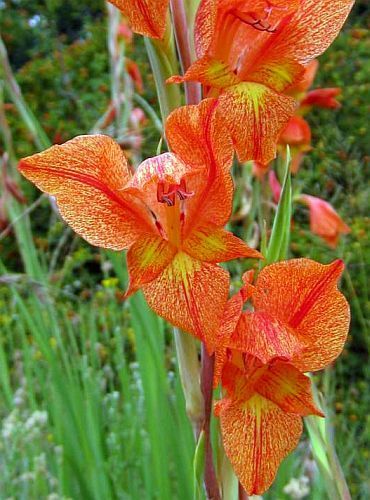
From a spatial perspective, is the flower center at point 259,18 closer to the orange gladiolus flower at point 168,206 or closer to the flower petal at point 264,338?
the orange gladiolus flower at point 168,206

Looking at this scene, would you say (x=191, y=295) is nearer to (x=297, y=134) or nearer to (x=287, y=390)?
(x=287, y=390)

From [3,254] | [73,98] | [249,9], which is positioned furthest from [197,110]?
[73,98]

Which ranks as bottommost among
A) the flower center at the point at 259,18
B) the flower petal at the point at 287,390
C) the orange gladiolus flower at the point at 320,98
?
the orange gladiolus flower at the point at 320,98

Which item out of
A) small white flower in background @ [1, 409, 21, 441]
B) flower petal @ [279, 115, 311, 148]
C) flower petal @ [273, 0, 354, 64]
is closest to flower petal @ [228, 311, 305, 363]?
flower petal @ [273, 0, 354, 64]

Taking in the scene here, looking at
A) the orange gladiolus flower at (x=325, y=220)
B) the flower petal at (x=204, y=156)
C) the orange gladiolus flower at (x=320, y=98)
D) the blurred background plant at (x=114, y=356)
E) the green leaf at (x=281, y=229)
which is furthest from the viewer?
the orange gladiolus flower at (x=325, y=220)

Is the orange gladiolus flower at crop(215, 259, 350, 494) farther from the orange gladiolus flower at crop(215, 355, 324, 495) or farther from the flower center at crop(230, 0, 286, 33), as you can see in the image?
the flower center at crop(230, 0, 286, 33)

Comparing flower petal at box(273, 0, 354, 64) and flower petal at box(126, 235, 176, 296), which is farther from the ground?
flower petal at box(273, 0, 354, 64)

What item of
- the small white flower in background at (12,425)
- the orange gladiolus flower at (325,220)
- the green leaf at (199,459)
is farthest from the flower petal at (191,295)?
the orange gladiolus flower at (325,220)
